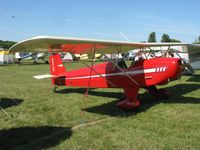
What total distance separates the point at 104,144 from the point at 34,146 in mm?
1236

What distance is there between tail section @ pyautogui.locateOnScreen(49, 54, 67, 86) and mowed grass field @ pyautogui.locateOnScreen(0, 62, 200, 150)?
75cm

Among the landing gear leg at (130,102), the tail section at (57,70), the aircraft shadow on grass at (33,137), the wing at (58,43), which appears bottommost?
the aircraft shadow on grass at (33,137)

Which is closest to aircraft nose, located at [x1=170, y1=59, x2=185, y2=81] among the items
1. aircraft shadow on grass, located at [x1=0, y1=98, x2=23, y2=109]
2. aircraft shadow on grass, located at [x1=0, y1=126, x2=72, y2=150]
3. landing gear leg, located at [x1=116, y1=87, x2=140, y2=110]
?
landing gear leg, located at [x1=116, y1=87, x2=140, y2=110]

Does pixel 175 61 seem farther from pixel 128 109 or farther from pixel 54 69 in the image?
pixel 54 69

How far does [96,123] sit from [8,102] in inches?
156

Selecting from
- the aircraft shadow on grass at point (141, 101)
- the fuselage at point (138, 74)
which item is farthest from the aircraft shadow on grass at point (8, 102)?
the fuselage at point (138, 74)

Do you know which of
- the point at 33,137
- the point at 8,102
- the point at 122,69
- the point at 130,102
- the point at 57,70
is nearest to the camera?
the point at 33,137


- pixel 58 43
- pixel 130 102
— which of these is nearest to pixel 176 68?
pixel 130 102

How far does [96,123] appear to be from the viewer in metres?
6.89

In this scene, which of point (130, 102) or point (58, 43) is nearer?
point (58, 43)

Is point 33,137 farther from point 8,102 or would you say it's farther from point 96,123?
point 8,102

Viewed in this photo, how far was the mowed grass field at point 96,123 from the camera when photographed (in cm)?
539

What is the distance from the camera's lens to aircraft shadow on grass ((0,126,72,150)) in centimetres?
534

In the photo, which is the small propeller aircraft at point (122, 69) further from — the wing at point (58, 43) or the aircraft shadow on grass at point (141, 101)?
the aircraft shadow on grass at point (141, 101)
